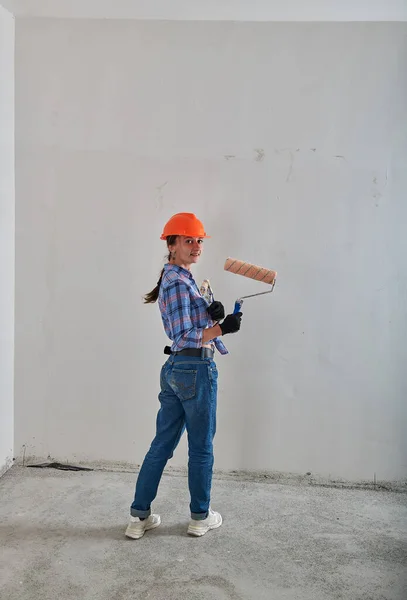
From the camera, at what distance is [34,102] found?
3.18 meters

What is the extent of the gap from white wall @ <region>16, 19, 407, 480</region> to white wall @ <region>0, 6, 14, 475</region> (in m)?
0.06

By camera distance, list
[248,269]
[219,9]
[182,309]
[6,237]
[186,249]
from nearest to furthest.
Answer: [182,309] < [186,249] < [248,269] < [219,9] < [6,237]

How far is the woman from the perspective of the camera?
2.47 meters

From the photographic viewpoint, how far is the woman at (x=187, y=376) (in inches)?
97.2

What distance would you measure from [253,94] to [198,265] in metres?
0.89

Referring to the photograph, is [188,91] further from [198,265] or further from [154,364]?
[154,364]

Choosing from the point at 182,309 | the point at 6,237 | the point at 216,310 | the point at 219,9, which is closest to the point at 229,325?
the point at 216,310

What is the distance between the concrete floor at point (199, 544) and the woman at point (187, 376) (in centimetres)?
17

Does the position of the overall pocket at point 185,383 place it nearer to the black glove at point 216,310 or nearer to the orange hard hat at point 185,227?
the black glove at point 216,310

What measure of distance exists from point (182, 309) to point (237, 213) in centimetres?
89

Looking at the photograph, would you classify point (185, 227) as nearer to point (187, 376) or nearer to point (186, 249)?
point (186, 249)

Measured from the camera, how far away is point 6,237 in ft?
10.3

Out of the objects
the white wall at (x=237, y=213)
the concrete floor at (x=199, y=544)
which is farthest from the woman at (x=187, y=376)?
the white wall at (x=237, y=213)

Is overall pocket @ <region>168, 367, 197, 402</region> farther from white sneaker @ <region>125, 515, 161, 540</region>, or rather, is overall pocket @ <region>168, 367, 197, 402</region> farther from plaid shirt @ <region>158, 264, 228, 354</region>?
white sneaker @ <region>125, 515, 161, 540</region>
